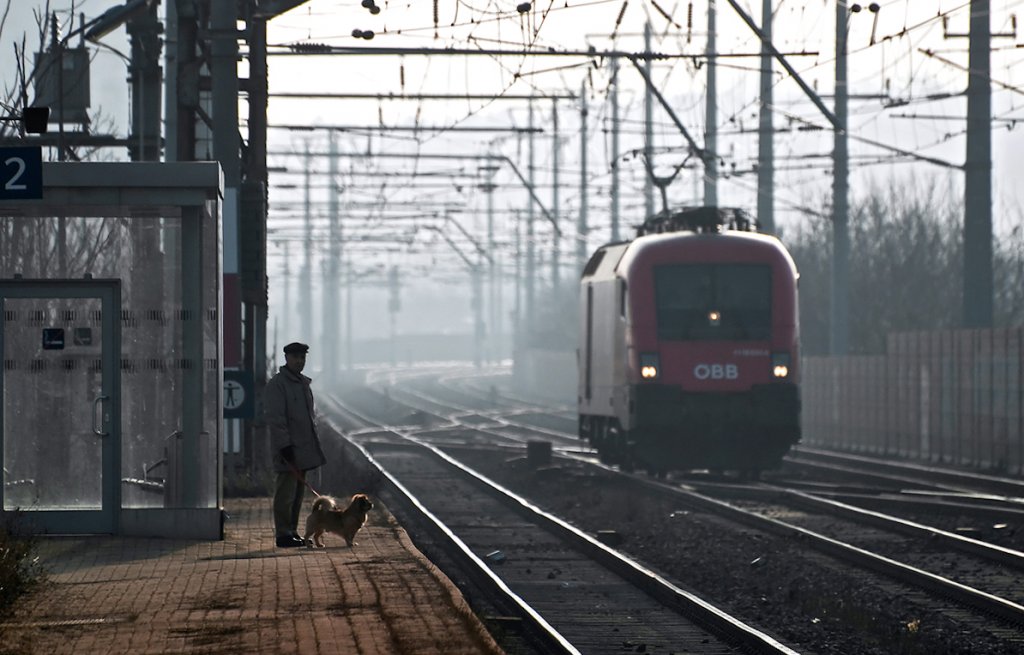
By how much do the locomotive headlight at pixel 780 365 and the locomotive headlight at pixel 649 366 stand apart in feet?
5.05

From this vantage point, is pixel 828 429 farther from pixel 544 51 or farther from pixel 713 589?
pixel 713 589

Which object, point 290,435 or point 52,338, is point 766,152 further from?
point 52,338

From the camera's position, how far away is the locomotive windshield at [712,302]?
22734 millimetres

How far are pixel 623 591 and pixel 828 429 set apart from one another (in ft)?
72.6

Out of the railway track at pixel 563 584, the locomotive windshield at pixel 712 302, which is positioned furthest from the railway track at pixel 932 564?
the locomotive windshield at pixel 712 302

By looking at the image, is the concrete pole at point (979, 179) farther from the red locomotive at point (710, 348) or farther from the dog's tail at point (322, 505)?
the dog's tail at point (322, 505)

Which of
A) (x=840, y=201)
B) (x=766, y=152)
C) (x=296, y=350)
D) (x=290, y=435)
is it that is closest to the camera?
(x=296, y=350)

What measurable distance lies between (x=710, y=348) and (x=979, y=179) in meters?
6.79

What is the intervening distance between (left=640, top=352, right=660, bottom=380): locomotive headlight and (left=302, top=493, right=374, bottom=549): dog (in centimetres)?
939

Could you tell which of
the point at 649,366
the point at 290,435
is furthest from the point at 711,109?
the point at 290,435

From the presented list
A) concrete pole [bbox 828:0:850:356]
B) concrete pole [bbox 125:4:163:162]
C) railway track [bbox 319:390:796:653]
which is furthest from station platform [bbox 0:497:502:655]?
concrete pole [bbox 828:0:850:356]

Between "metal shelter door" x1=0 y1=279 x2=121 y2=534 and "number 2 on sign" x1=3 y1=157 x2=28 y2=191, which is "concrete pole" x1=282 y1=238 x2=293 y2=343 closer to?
"metal shelter door" x1=0 y1=279 x2=121 y2=534

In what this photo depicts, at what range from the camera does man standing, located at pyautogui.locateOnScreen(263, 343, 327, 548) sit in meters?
13.2

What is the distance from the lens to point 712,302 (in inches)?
898
